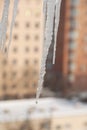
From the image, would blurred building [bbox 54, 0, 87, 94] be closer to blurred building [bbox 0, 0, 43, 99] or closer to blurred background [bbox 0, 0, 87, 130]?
blurred background [bbox 0, 0, 87, 130]

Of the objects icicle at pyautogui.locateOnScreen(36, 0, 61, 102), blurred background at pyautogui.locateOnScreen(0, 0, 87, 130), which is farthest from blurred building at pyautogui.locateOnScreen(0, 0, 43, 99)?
icicle at pyautogui.locateOnScreen(36, 0, 61, 102)

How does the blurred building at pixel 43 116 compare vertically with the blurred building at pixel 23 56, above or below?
below

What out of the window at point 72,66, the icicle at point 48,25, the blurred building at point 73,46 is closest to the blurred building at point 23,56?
the blurred building at point 73,46

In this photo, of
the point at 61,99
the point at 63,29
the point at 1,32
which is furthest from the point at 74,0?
the point at 1,32

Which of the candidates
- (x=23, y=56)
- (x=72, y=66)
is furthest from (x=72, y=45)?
(x=23, y=56)

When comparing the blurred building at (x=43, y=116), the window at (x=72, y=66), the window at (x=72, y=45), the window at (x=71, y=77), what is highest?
the window at (x=72, y=45)

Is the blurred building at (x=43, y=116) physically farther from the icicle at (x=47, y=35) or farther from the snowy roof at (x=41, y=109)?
the icicle at (x=47, y=35)

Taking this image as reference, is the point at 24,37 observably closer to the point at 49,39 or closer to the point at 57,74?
the point at 57,74
